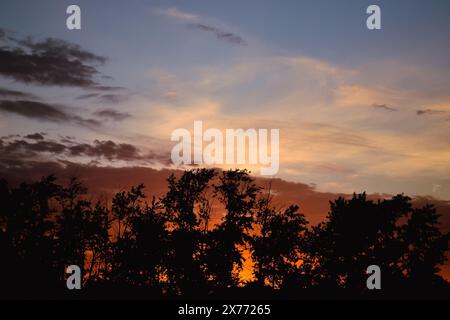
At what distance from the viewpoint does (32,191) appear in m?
47.9

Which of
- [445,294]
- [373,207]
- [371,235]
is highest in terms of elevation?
[373,207]

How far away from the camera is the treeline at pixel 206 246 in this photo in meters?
39.7

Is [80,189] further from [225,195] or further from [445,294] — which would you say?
[445,294]

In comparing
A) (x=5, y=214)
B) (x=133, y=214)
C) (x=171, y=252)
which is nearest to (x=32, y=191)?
(x=5, y=214)

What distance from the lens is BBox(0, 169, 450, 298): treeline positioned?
130 ft

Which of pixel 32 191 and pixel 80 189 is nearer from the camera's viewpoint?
pixel 32 191

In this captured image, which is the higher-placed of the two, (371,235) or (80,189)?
(80,189)

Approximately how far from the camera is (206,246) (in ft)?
149

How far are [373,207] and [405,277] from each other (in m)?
6.51

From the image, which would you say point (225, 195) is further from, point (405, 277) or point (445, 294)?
point (445, 294)
